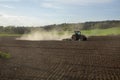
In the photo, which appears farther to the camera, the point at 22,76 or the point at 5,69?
the point at 5,69

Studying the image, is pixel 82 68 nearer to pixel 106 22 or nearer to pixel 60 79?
pixel 60 79

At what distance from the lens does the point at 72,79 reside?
12.4 m

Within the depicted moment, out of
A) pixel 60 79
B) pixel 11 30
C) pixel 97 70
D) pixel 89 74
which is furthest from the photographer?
pixel 11 30

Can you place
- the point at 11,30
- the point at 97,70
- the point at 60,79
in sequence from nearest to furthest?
the point at 60,79 → the point at 97,70 → the point at 11,30

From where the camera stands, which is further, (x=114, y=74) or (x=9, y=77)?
(x=114, y=74)

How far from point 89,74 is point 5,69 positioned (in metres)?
5.15

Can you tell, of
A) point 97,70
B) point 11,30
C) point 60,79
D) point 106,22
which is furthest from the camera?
point 106,22

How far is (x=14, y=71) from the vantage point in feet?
47.4

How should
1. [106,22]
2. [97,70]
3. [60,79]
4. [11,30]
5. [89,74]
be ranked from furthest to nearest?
[106,22] → [11,30] → [97,70] → [89,74] → [60,79]

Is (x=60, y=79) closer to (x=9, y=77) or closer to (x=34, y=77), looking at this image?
(x=34, y=77)

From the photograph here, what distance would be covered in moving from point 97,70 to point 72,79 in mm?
2962

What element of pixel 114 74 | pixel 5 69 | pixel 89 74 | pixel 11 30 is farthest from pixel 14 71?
pixel 11 30

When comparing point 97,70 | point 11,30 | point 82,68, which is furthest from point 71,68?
point 11,30

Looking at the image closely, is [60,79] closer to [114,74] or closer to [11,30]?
[114,74]
